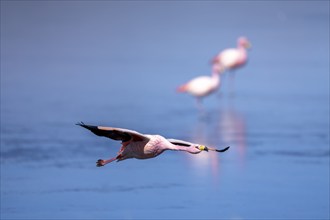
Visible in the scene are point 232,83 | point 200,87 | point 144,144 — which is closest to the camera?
point 144,144

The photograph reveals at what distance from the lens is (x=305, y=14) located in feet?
60.7

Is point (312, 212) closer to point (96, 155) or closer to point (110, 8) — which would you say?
point (96, 155)

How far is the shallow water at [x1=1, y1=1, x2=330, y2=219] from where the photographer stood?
7684 millimetres

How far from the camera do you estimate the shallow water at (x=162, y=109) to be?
7.68 meters

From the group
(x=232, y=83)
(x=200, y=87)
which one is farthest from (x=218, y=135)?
(x=232, y=83)

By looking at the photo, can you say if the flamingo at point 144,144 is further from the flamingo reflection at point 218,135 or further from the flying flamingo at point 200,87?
the flying flamingo at point 200,87

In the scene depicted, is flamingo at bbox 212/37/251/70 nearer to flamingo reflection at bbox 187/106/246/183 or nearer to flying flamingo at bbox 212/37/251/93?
flying flamingo at bbox 212/37/251/93

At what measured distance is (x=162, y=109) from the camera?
11.4 m

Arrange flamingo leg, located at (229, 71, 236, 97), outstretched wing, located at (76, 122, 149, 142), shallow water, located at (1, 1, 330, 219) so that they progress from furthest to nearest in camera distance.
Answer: flamingo leg, located at (229, 71, 236, 97) < shallow water, located at (1, 1, 330, 219) < outstretched wing, located at (76, 122, 149, 142)

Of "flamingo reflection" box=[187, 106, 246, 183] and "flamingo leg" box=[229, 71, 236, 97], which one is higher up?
"flamingo leg" box=[229, 71, 236, 97]

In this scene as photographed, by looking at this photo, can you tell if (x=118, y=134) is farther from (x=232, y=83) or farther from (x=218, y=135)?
(x=232, y=83)

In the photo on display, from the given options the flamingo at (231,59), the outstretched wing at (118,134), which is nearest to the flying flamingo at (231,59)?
the flamingo at (231,59)

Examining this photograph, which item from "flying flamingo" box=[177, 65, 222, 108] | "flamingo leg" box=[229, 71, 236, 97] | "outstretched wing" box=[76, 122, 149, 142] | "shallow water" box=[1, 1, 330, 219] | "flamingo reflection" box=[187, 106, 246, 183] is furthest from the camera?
"flamingo leg" box=[229, 71, 236, 97]

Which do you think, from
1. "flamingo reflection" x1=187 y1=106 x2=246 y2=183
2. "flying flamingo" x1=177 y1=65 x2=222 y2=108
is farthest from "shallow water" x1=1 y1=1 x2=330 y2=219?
"flying flamingo" x1=177 y1=65 x2=222 y2=108
